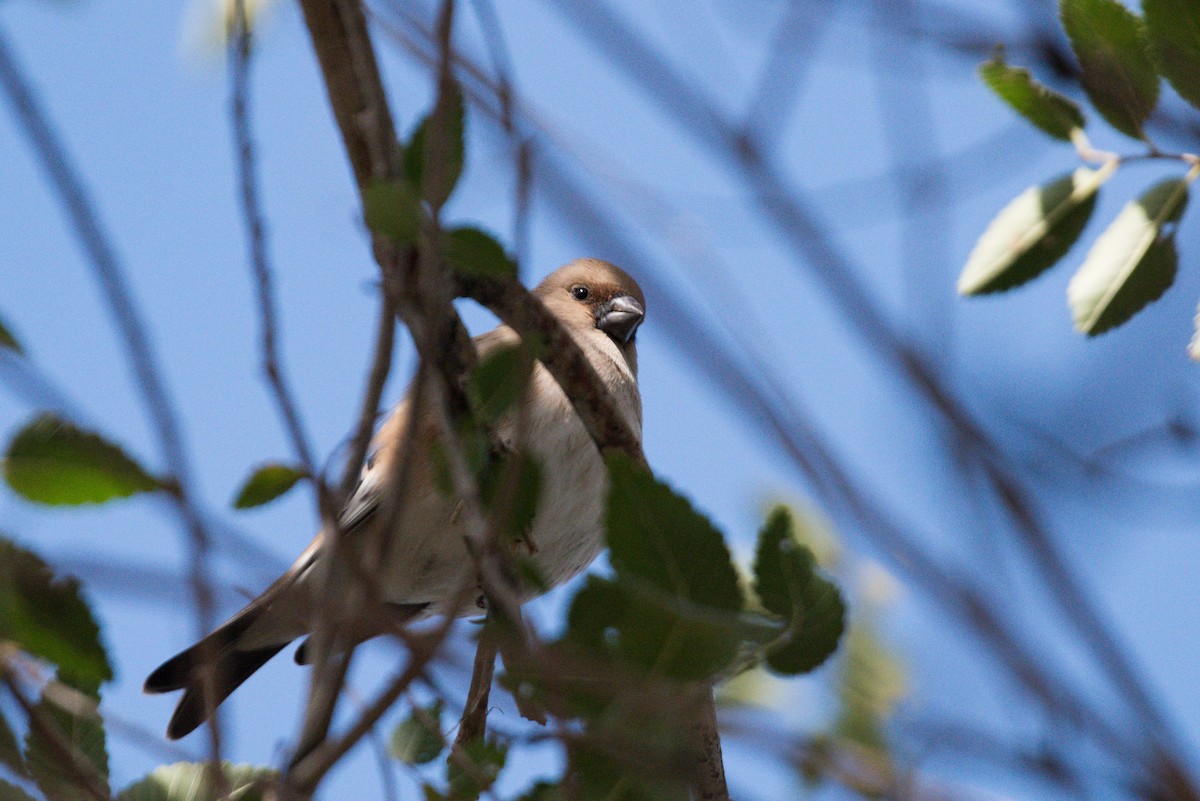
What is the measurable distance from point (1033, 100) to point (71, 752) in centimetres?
222

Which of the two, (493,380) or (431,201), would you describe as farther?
(493,380)

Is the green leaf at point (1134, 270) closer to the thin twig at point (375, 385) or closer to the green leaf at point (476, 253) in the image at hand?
the green leaf at point (476, 253)

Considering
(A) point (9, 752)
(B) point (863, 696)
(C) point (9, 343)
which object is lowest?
(B) point (863, 696)

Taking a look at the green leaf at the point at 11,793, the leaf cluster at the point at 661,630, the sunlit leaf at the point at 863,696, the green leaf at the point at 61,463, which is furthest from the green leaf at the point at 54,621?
the sunlit leaf at the point at 863,696

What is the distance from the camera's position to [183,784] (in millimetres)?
2184

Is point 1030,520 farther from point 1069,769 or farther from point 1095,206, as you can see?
point 1095,206

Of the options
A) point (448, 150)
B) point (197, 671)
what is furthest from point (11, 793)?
point (197, 671)

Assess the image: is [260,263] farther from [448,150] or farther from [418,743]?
[418,743]

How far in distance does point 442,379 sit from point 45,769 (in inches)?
35.9

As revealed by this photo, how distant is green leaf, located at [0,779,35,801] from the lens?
1.93 m

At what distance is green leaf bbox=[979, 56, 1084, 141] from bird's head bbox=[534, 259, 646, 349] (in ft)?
9.23

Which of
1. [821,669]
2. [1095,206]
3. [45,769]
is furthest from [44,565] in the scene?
[1095,206]

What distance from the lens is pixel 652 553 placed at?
1784mm

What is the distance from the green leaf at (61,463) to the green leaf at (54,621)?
89 millimetres
